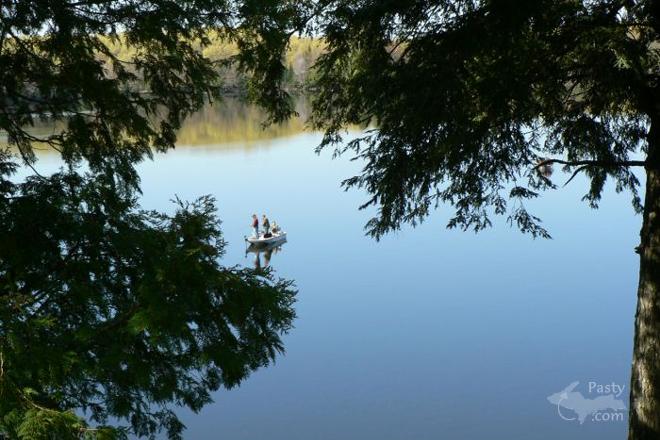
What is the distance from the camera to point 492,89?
23.2 feet

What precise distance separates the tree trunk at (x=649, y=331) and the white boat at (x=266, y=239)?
1827cm

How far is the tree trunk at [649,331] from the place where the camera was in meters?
7.40

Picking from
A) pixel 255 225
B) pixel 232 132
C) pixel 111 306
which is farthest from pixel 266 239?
pixel 232 132

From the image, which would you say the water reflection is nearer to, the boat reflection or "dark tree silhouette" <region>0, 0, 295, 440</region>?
the boat reflection

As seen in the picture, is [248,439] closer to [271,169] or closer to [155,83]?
[155,83]

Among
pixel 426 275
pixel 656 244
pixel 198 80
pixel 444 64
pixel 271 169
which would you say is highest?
pixel 271 169

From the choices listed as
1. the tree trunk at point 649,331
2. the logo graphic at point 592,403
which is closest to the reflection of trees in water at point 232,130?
the logo graphic at point 592,403

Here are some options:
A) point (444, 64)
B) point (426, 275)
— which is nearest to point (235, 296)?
point (444, 64)

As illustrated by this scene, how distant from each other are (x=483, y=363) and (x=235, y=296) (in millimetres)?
11814

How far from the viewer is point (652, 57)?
788 cm

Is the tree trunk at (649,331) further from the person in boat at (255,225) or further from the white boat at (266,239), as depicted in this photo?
the person in boat at (255,225)

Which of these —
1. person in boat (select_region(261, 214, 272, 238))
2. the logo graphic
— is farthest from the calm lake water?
person in boat (select_region(261, 214, 272, 238))

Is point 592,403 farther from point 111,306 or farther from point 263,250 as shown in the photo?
point 263,250

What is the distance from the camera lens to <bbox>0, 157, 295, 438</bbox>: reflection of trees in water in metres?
3.38
